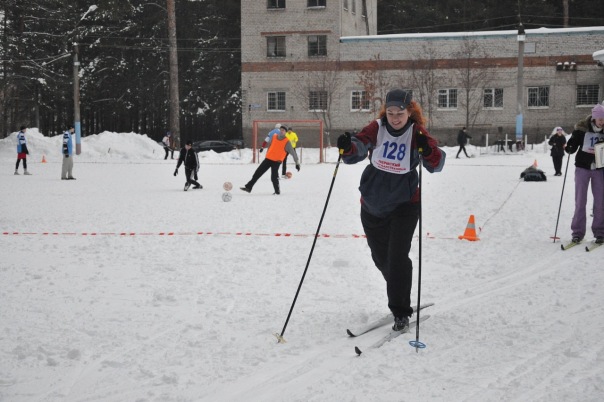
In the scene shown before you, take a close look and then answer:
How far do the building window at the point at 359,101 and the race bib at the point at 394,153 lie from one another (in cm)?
4512

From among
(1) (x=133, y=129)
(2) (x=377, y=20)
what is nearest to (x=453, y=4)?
(2) (x=377, y=20)

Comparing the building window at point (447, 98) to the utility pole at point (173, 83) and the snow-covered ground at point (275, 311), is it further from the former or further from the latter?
the snow-covered ground at point (275, 311)

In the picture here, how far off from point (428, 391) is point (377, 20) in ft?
205

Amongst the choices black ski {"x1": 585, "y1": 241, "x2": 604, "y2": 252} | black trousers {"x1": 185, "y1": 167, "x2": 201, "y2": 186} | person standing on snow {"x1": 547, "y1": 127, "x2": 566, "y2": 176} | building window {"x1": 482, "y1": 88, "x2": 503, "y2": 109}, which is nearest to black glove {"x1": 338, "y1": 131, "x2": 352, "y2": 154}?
black ski {"x1": 585, "y1": 241, "x2": 604, "y2": 252}

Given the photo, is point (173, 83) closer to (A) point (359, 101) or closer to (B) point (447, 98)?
(A) point (359, 101)

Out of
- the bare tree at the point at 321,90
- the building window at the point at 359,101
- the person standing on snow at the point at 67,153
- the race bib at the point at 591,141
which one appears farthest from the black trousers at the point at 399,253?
the building window at the point at 359,101

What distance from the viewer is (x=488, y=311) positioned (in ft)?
19.2

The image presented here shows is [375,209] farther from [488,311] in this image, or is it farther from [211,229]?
[211,229]

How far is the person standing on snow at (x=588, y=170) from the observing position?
8859 mm

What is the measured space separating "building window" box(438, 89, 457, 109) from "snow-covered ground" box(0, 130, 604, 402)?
37.2 m

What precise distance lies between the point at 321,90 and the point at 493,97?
12.2 meters

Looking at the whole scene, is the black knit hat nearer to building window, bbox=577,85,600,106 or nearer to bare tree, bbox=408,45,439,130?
bare tree, bbox=408,45,439,130

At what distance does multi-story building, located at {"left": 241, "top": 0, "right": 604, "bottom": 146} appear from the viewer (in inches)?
1866

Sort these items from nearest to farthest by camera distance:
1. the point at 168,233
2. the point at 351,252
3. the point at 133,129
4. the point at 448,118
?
the point at 351,252
the point at 168,233
the point at 448,118
the point at 133,129
